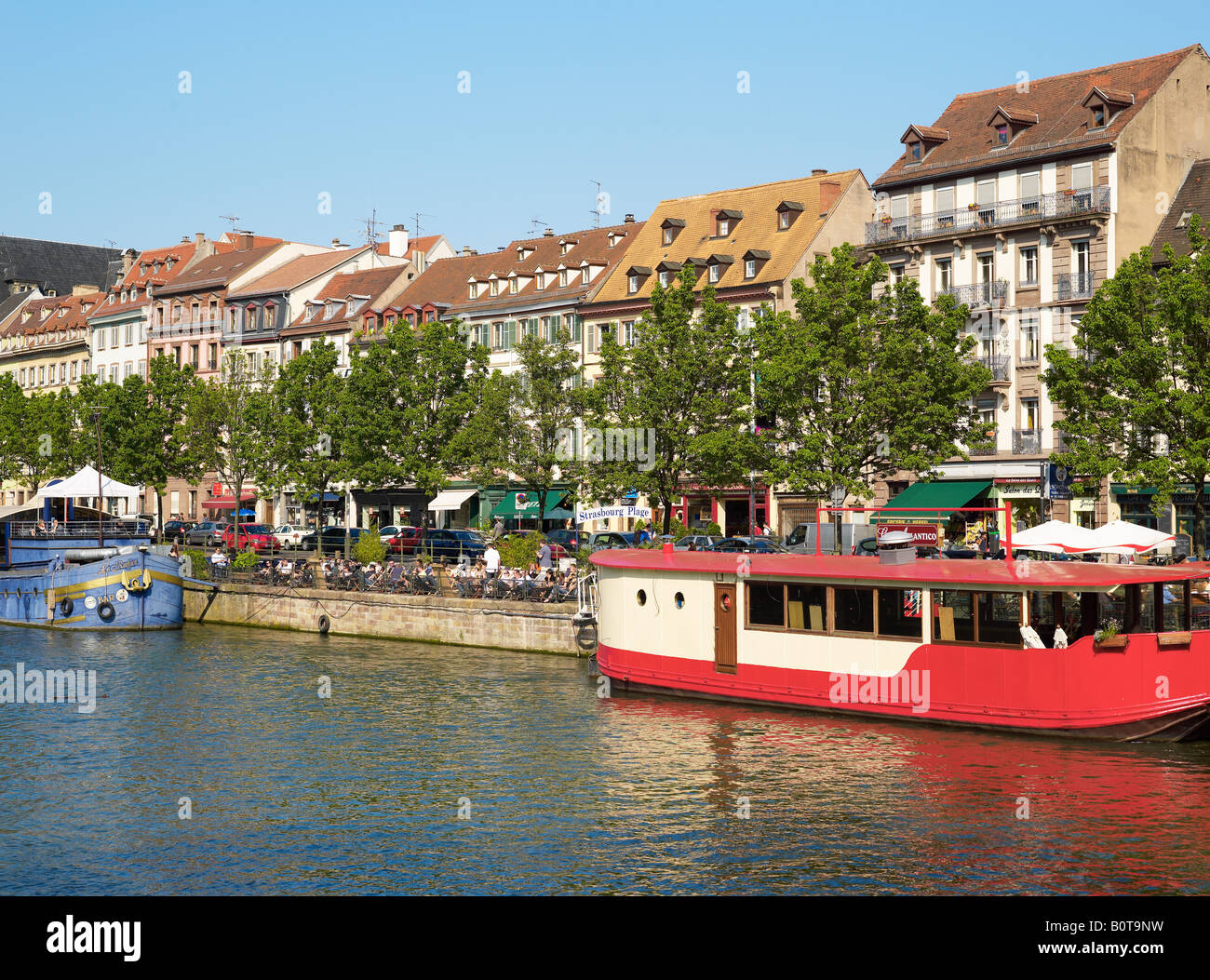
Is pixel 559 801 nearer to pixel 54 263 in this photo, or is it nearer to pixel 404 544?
pixel 404 544

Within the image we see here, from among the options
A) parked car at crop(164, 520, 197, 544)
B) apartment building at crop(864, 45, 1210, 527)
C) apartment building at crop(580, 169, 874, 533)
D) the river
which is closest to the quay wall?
the river

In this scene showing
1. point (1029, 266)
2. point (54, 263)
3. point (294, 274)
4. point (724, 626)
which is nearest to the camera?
point (724, 626)

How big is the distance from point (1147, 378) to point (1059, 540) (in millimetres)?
12305

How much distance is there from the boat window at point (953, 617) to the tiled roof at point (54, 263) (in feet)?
379

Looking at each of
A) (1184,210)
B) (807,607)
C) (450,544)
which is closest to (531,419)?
(450,544)

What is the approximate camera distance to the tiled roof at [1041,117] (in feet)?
182

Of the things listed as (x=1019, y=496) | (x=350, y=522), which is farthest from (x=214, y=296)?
(x=1019, y=496)

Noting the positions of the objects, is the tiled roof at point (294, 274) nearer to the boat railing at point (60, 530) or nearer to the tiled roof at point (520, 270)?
the tiled roof at point (520, 270)

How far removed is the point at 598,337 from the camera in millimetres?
72375

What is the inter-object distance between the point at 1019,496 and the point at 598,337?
972 inches

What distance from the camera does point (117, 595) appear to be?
164ft

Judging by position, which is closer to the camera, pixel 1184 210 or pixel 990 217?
pixel 1184 210

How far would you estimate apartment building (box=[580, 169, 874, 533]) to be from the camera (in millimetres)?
65000
